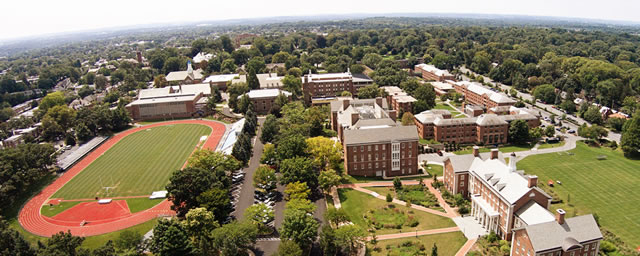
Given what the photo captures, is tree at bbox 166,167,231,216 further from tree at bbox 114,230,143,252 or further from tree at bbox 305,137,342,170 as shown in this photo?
tree at bbox 305,137,342,170

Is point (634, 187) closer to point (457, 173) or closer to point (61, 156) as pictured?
point (457, 173)

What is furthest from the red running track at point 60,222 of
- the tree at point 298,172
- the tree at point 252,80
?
the tree at point 252,80

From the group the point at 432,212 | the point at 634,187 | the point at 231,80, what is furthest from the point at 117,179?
the point at 634,187

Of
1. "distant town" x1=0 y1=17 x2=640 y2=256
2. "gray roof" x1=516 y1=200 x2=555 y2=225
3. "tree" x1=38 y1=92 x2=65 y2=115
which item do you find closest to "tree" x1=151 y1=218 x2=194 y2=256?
"distant town" x1=0 y1=17 x2=640 y2=256

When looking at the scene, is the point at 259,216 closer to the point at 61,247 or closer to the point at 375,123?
the point at 61,247

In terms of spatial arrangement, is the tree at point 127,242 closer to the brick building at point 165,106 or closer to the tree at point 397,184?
the tree at point 397,184
